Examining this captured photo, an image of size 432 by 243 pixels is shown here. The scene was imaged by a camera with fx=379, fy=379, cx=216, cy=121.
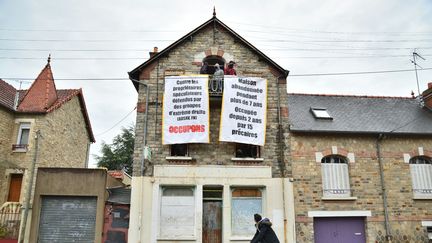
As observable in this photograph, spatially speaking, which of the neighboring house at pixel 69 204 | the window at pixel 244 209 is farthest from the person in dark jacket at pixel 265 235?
the neighboring house at pixel 69 204

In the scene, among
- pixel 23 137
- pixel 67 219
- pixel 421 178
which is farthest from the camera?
pixel 23 137

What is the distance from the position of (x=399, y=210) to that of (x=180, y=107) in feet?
31.9

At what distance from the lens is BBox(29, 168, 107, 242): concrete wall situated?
14.6 metres

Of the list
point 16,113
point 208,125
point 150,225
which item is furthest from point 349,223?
point 16,113

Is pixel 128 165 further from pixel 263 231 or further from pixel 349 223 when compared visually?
pixel 263 231

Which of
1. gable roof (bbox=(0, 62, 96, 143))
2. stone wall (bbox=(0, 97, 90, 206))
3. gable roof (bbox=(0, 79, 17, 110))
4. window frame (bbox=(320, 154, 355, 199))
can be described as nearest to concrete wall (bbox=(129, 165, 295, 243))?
window frame (bbox=(320, 154, 355, 199))

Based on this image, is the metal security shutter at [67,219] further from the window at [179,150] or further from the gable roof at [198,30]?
the gable roof at [198,30]

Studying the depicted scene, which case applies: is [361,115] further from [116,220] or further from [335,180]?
[116,220]

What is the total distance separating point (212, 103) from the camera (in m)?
15.4

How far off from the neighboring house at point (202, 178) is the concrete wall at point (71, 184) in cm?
155

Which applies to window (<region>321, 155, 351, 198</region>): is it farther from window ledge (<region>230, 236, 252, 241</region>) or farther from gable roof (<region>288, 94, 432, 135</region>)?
window ledge (<region>230, 236, 252, 241</region>)

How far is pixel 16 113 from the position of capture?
2080cm

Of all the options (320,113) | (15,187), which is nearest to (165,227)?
(320,113)

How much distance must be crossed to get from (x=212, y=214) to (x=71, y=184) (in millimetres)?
5629
